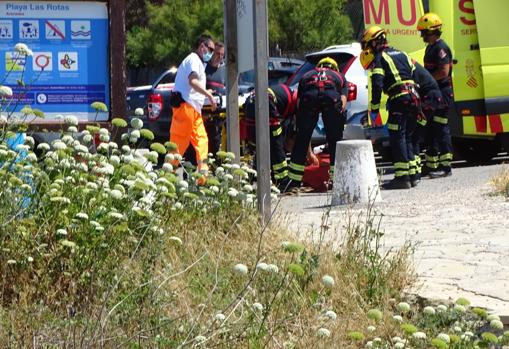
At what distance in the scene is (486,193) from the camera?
11.8 m

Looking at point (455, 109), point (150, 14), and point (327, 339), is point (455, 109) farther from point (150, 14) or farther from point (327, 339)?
point (150, 14)

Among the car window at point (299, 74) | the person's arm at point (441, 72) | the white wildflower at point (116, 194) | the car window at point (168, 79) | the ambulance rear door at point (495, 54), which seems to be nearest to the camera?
the white wildflower at point (116, 194)

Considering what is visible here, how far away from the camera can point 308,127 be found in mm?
13836

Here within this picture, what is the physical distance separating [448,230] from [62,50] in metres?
3.03

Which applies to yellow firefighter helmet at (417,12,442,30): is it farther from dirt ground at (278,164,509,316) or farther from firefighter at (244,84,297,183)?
dirt ground at (278,164,509,316)

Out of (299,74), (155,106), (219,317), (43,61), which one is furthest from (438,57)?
(219,317)

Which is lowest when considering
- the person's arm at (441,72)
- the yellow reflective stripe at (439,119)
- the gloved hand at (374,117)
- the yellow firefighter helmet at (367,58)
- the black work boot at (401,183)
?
the black work boot at (401,183)

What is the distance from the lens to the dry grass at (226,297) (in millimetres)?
4938

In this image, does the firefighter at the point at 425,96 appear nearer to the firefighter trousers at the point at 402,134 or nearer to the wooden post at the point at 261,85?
the firefighter trousers at the point at 402,134

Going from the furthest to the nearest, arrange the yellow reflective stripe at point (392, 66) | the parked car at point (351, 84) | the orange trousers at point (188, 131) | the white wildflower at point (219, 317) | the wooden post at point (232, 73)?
1. the parked car at point (351, 84)
2. the yellow reflective stripe at point (392, 66)
3. the orange trousers at point (188, 131)
4. the wooden post at point (232, 73)
5. the white wildflower at point (219, 317)

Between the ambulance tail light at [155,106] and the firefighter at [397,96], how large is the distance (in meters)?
5.75

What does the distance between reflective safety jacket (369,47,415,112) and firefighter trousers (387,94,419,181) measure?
0.12 metres

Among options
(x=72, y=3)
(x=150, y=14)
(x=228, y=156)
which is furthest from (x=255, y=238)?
(x=150, y=14)

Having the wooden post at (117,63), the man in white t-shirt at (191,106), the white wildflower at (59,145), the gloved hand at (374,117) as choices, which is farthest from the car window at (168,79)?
the white wildflower at (59,145)
